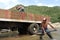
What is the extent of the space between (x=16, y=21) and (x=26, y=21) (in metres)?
1.08

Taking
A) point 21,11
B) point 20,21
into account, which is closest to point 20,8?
point 21,11

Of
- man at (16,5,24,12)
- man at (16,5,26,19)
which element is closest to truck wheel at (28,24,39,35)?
man at (16,5,26,19)

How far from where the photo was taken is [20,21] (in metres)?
16.5

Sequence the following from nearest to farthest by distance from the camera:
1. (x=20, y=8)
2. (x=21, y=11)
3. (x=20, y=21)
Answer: (x=20, y=21) < (x=21, y=11) < (x=20, y=8)

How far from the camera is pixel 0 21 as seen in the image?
1515 cm

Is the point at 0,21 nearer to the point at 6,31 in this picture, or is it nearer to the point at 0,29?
the point at 0,29

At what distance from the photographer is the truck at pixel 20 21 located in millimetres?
15347

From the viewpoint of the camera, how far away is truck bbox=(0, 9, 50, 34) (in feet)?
50.4

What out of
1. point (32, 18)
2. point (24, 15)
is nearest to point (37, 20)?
point (32, 18)

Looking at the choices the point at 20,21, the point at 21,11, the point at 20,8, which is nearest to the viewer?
the point at 20,21

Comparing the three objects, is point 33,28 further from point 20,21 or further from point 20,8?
point 20,8

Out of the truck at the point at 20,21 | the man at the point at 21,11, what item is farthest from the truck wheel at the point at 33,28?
the man at the point at 21,11

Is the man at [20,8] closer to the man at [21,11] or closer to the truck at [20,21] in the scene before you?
the man at [21,11]

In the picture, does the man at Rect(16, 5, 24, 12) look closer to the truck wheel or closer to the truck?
the truck
